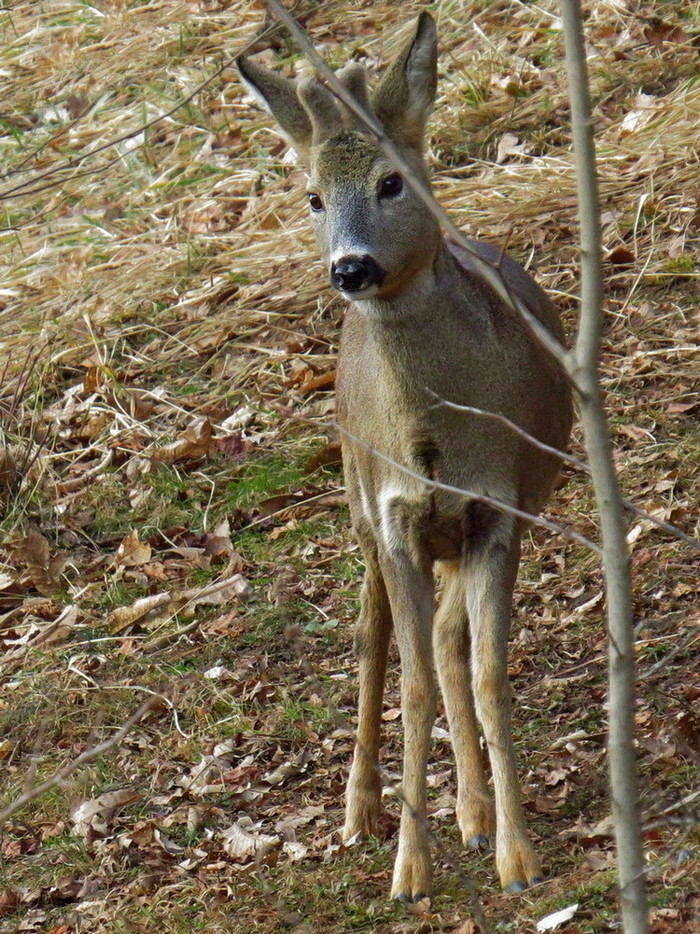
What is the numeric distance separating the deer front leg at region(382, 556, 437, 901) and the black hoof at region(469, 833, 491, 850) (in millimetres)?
259

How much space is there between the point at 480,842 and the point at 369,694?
679mm

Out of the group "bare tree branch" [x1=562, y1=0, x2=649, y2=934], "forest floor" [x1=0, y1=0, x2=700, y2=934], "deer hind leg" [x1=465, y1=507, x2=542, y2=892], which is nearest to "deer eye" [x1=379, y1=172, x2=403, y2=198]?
"forest floor" [x1=0, y1=0, x2=700, y2=934]

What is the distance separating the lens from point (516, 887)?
4.55 m

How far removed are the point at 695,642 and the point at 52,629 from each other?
3015 millimetres

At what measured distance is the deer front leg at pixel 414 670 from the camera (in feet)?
15.5

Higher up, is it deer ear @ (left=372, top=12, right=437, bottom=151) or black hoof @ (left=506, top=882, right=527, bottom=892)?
deer ear @ (left=372, top=12, right=437, bottom=151)

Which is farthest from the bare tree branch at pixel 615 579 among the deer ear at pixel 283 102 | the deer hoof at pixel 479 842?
the deer ear at pixel 283 102

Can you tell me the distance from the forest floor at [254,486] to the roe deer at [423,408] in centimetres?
31

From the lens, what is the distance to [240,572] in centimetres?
736

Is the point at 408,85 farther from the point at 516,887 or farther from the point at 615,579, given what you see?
the point at 615,579

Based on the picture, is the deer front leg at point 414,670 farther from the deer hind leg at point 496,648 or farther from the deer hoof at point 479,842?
the deer hoof at point 479,842

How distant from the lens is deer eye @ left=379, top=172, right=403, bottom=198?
4.63m

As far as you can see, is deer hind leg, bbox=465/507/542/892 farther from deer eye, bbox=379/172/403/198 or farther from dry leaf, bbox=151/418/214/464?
dry leaf, bbox=151/418/214/464

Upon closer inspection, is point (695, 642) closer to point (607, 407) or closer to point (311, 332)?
point (607, 407)
